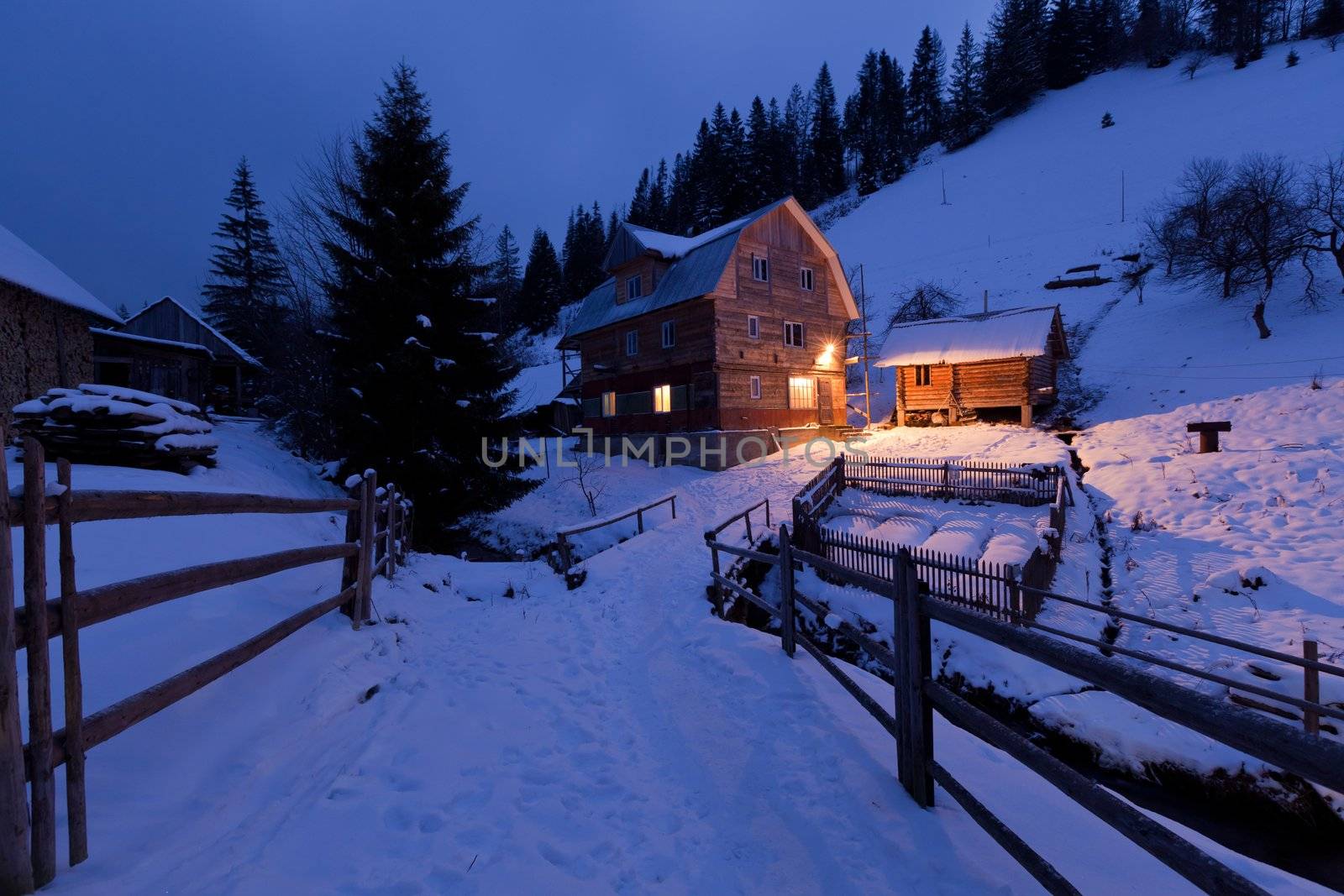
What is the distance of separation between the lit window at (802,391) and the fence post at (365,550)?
23283 millimetres

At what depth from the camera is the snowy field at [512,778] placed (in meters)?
2.82

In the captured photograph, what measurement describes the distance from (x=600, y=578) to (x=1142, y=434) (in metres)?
20.8

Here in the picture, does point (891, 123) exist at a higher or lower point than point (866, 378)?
higher

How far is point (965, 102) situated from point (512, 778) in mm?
102185

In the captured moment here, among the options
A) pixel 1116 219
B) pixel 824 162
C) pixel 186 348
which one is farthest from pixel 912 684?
pixel 824 162

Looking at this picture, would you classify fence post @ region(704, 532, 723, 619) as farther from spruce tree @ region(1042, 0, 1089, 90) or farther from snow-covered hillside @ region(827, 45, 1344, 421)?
spruce tree @ region(1042, 0, 1089, 90)

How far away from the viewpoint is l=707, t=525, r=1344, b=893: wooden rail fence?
1477 millimetres

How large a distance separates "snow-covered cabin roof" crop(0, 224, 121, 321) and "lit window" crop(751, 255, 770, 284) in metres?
23.3

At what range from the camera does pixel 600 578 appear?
35.3 ft

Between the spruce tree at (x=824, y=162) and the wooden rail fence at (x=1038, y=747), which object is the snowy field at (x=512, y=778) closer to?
the wooden rail fence at (x=1038, y=747)

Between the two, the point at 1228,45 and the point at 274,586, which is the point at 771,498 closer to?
the point at 274,586

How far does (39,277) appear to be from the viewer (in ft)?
49.4

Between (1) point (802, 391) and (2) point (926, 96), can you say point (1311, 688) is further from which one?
(2) point (926, 96)

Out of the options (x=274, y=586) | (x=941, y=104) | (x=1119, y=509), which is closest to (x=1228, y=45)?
(x=941, y=104)
